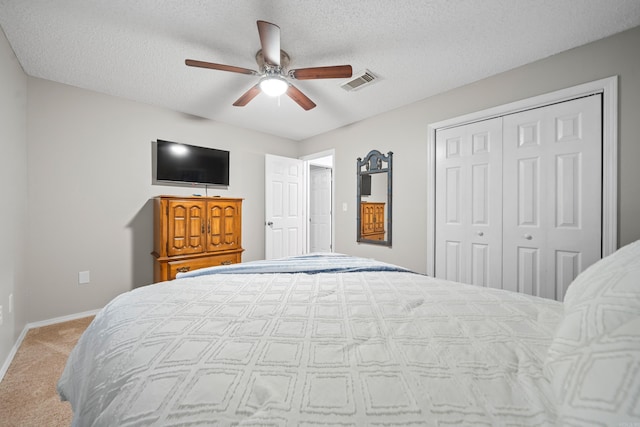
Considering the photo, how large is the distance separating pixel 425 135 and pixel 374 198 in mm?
1039

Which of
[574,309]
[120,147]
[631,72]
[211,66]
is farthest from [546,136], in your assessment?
[120,147]

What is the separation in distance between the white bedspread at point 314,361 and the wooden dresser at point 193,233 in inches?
77.5

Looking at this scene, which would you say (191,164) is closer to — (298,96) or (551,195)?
(298,96)

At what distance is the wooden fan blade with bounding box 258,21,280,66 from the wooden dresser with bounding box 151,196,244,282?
197 centimetres

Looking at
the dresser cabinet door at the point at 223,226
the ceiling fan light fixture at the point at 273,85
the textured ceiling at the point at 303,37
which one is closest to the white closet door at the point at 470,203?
the textured ceiling at the point at 303,37

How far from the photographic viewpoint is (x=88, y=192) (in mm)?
2932

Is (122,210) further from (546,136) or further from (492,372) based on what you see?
(546,136)

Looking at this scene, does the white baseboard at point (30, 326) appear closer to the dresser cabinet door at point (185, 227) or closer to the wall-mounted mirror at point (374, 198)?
the dresser cabinet door at point (185, 227)

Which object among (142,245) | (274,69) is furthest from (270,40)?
(142,245)

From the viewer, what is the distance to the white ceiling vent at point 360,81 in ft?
8.41

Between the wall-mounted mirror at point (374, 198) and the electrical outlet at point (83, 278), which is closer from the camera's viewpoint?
the electrical outlet at point (83, 278)

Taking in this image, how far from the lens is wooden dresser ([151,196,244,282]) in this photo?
3.01 metres

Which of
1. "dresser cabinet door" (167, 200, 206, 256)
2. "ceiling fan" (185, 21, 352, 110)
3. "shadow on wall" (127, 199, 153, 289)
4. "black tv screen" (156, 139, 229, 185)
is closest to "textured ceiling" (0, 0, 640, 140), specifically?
"ceiling fan" (185, 21, 352, 110)

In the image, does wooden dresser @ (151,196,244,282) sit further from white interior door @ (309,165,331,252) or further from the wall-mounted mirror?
white interior door @ (309,165,331,252)
